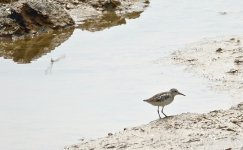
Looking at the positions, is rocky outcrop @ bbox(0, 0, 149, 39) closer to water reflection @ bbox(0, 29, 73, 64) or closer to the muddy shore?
water reflection @ bbox(0, 29, 73, 64)

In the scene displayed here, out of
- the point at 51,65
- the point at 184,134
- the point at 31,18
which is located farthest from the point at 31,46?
the point at 184,134

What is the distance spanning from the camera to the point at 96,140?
39.3 ft

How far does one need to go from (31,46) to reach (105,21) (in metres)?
4.99

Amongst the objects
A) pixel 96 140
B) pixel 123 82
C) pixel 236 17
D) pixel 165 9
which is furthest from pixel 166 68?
pixel 165 9

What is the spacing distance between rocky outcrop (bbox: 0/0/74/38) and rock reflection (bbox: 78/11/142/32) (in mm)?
778

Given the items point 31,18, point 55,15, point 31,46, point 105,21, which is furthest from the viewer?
point 105,21

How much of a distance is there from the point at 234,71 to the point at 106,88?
3615 millimetres

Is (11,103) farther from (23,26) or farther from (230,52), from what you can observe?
(23,26)

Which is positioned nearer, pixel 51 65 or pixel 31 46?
pixel 51 65

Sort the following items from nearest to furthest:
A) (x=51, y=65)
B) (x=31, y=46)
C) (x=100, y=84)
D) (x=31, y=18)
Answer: (x=100, y=84) < (x=51, y=65) < (x=31, y=46) < (x=31, y=18)

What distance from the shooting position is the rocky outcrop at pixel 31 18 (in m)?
23.3

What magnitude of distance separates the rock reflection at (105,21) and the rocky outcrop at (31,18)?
0.78m

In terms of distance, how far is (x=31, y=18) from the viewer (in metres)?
24.0

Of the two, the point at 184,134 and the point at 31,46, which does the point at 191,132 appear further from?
the point at 31,46
